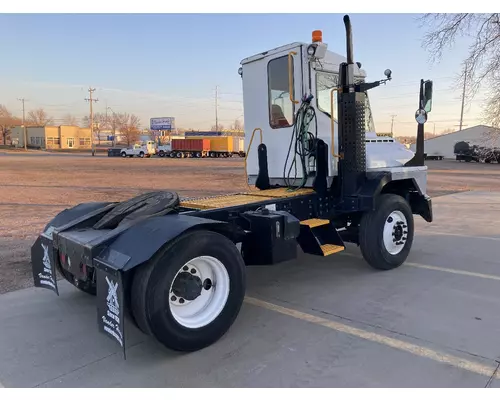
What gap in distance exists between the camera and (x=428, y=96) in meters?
5.95

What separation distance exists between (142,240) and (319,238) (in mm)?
2648

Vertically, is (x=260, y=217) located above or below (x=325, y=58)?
below

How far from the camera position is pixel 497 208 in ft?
40.3

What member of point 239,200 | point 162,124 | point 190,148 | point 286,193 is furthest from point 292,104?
point 162,124

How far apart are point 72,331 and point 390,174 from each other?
432 centimetres

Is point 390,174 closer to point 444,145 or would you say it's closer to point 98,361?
point 98,361

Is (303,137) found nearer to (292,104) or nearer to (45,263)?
(292,104)

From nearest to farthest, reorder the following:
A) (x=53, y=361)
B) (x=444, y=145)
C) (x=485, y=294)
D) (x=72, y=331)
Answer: (x=53, y=361)
(x=72, y=331)
(x=485, y=294)
(x=444, y=145)

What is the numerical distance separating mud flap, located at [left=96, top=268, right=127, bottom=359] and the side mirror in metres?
4.81

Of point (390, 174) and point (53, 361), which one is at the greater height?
point (390, 174)

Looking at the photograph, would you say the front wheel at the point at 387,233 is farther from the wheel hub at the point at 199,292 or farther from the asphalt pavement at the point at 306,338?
the wheel hub at the point at 199,292

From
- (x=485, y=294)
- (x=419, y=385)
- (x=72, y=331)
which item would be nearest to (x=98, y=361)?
(x=72, y=331)
